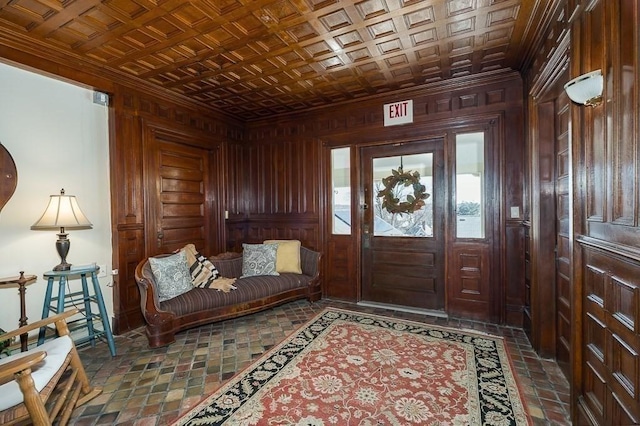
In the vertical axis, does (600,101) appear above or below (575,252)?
above

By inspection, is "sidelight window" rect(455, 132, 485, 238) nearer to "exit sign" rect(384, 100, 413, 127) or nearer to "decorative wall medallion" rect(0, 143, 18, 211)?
"exit sign" rect(384, 100, 413, 127)

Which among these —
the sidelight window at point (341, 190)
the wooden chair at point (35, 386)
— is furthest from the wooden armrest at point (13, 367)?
the sidelight window at point (341, 190)

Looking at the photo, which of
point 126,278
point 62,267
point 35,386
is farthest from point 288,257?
point 35,386

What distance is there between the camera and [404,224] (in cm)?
404

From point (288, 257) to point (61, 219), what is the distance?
2569 millimetres

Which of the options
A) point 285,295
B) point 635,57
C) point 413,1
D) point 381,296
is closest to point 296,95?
point 413,1

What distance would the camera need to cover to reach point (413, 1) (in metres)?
2.21

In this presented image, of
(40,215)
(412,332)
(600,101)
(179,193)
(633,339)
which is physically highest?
(600,101)

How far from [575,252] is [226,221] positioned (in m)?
4.22

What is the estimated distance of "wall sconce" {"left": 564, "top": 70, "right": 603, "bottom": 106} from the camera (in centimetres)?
146

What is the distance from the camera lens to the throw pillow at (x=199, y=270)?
11.5 feet

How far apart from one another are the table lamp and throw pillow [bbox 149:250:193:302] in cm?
72

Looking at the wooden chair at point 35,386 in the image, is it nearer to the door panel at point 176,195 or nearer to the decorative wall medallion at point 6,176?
the decorative wall medallion at point 6,176

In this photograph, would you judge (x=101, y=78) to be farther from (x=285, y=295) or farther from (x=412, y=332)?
(x=412, y=332)
